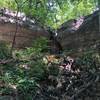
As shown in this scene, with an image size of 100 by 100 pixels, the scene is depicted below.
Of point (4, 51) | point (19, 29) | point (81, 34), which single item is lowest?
point (4, 51)

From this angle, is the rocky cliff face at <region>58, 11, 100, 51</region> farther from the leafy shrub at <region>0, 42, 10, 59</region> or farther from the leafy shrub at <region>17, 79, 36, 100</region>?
the leafy shrub at <region>17, 79, 36, 100</region>

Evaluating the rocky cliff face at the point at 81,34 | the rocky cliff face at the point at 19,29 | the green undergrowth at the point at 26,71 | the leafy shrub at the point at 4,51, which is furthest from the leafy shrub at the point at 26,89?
the rocky cliff face at the point at 19,29

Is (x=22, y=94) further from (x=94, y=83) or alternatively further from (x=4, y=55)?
(x=4, y=55)

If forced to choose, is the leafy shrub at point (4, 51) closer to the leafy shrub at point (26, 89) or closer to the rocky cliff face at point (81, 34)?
the leafy shrub at point (26, 89)

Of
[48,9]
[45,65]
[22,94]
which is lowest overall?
[22,94]

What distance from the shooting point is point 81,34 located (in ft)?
30.4

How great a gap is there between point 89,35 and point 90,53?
4.96 ft

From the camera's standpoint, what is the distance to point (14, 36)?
9.42 m

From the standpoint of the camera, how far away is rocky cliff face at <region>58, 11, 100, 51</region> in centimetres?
885

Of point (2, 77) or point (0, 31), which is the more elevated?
point (0, 31)

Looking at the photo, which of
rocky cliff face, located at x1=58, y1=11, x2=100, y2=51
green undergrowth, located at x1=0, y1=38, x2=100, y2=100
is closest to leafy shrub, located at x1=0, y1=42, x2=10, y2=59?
green undergrowth, located at x1=0, y1=38, x2=100, y2=100

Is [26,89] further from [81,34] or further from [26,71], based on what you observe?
[81,34]

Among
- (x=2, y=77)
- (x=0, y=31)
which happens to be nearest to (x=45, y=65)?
(x=2, y=77)

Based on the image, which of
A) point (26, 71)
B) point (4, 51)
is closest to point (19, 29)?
point (4, 51)
